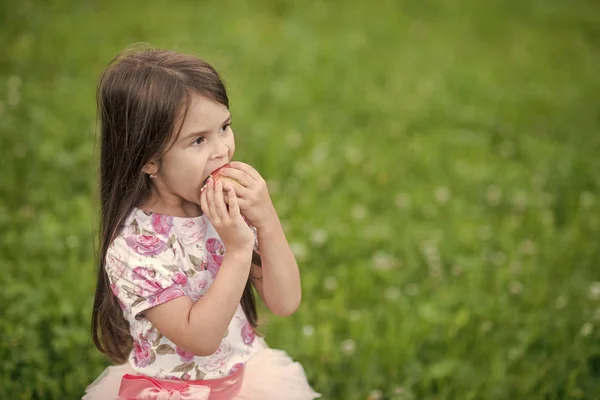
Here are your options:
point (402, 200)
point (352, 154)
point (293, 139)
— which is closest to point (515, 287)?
point (402, 200)

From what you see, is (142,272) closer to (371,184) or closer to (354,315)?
(354,315)

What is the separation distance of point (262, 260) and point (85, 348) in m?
1.44

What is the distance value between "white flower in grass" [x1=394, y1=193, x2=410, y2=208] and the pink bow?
2661 mm

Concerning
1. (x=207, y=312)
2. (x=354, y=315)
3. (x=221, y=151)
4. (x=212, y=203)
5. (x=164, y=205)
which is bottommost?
(x=354, y=315)

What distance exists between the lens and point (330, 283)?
11.8 feet

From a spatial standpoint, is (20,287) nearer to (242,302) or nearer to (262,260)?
(242,302)

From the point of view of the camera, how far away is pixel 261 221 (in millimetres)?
1839

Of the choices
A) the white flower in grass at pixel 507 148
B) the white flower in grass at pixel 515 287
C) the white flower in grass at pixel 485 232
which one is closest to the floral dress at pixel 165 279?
the white flower in grass at pixel 515 287

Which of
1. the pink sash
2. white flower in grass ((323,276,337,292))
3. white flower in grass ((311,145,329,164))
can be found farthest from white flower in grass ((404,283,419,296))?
the pink sash

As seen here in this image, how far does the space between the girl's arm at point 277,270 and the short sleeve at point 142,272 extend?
24 centimetres

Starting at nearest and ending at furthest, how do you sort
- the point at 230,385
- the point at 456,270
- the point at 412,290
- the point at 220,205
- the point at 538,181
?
1. the point at 220,205
2. the point at 230,385
3. the point at 412,290
4. the point at 456,270
5. the point at 538,181

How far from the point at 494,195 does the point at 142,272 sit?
3261 mm

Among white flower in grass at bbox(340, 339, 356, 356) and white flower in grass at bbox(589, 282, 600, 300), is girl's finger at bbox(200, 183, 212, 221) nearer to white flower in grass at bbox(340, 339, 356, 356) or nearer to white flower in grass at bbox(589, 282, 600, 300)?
white flower in grass at bbox(340, 339, 356, 356)

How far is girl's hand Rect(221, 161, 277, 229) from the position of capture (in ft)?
5.82
